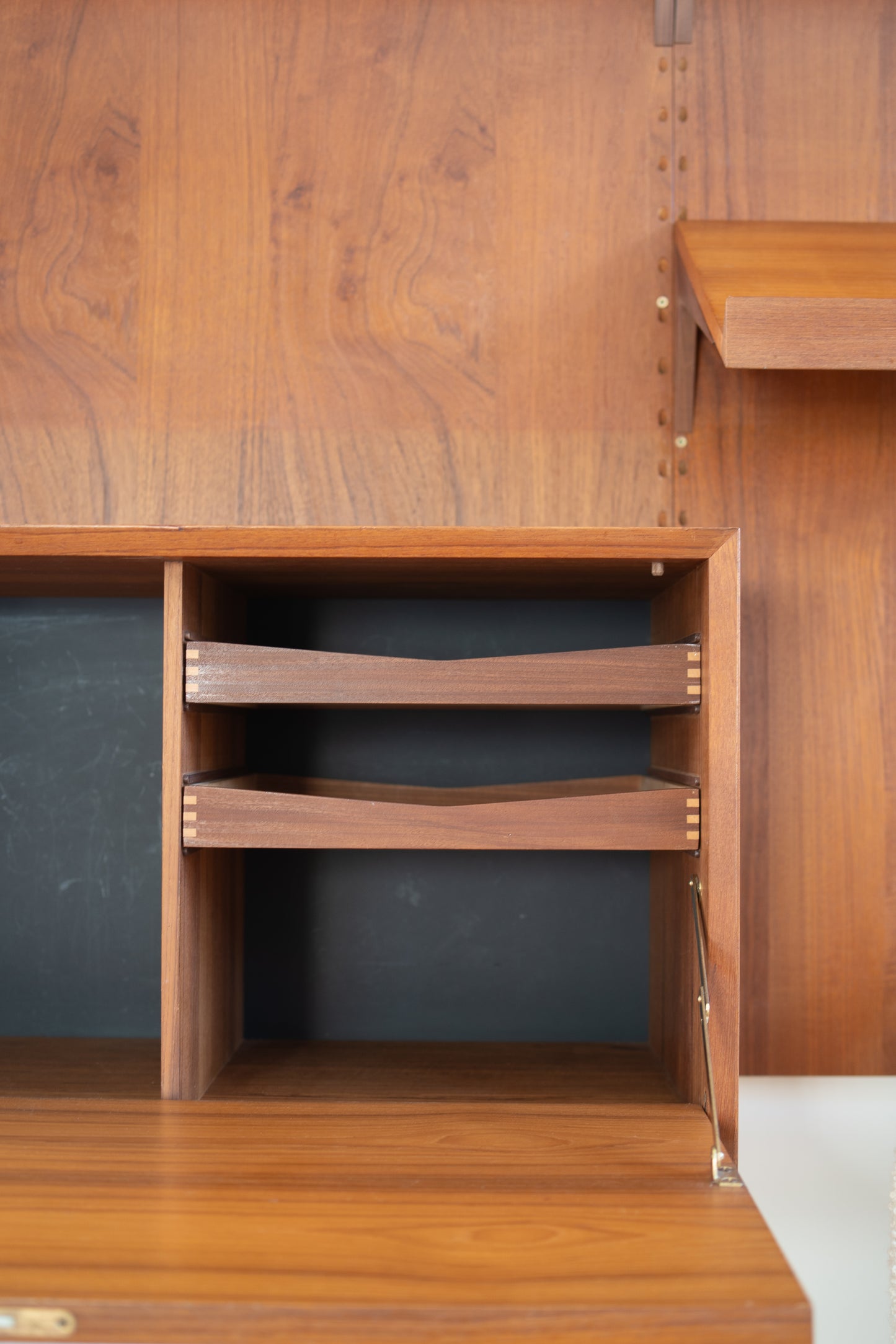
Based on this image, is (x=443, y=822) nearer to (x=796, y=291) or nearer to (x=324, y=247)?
(x=796, y=291)

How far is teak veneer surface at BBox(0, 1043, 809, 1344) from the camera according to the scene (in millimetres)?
813

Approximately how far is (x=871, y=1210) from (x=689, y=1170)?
0.73m

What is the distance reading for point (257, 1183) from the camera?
1009mm

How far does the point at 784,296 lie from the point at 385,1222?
3.58ft

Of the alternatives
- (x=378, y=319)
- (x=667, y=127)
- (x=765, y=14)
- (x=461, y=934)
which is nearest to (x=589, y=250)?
(x=667, y=127)

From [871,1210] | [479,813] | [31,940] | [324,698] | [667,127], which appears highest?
[667,127]

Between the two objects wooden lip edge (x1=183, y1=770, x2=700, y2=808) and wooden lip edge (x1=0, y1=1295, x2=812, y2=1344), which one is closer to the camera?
wooden lip edge (x1=0, y1=1295, x2=812, y2=1344)

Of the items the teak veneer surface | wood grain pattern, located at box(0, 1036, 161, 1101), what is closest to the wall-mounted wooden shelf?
the teak veneer surface

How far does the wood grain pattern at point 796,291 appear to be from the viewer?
1.21 metres

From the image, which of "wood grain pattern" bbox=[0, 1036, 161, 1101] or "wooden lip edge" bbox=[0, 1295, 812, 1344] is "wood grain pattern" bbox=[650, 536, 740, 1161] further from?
"wood grain pattern" bbox=[0, 1036, 161, 1101]

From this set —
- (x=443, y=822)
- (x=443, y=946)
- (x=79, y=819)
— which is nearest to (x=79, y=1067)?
(x=79, y=819)

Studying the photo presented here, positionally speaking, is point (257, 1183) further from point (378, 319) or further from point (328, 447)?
point (378, 319)

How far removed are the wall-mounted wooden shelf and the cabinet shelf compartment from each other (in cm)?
37

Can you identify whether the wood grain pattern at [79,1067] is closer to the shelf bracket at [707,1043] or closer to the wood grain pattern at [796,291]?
the shelf bracket at [707,1043]
